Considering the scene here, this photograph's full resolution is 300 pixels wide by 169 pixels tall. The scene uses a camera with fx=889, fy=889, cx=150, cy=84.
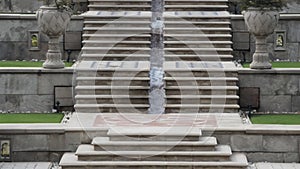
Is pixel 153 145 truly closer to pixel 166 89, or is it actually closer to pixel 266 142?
pixel 266 142

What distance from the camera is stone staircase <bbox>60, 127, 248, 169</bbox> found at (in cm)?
1592

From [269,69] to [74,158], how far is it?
5757 millimetres

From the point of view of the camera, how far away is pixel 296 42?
2341 cm

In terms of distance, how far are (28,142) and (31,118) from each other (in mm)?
1893

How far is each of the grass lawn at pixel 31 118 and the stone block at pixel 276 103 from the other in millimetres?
4509

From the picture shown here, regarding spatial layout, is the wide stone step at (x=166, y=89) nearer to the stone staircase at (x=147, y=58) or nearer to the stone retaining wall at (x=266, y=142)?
the stone staircase at (x=147, y=58)

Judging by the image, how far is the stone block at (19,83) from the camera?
65.4ft

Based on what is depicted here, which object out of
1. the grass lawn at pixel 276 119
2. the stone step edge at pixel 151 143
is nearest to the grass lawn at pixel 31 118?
the stone step edge at pixel 151 143

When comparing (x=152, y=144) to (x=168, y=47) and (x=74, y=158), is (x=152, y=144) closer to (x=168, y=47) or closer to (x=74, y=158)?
(x=74, y=158)

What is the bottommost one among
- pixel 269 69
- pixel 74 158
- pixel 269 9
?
pixel 74 158

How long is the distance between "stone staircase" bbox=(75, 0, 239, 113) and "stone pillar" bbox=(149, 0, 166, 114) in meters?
0.24

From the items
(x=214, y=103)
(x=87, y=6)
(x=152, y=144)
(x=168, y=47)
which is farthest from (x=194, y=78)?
(x=87, y=6)

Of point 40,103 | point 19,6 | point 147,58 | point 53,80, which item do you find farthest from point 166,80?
point 19,6

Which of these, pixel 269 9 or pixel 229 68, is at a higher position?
pixel 269 9
